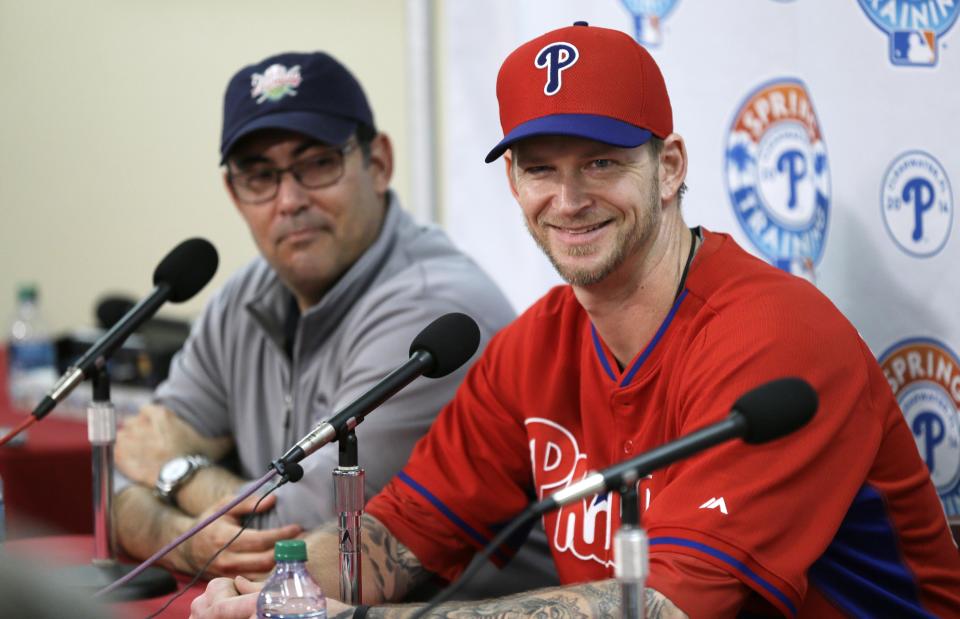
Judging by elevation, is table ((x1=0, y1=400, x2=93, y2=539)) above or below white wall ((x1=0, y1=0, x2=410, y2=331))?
below

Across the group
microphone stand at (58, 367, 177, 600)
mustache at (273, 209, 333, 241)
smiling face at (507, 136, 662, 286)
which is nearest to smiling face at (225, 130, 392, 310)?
mustache at (273, 209, 333, 241)

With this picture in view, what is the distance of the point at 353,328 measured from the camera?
2381 millimetres

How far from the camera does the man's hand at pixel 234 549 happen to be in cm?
202

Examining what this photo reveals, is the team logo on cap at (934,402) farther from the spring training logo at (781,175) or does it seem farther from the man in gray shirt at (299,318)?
the man in gray shirt at (299,318)

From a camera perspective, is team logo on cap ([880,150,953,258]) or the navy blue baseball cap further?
the navy blue baseball cap

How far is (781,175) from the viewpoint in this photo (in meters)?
2.17

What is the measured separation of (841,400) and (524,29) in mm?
1626

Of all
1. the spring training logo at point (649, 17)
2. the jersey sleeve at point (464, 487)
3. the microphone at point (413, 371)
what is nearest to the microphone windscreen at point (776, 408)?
the microphone at point (413, 371)

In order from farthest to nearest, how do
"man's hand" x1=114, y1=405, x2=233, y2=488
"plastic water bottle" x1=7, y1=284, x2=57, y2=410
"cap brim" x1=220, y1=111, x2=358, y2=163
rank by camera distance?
"plastic water bottle" x1=7, y1=284, x2=57, y2=410, "man's hand" x1=114, y1=405, x2=233, y2=488, "cap brim" x1=220, y1=111, x2=358, y2=163

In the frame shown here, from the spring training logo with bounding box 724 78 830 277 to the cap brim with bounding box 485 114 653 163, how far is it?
0.51 meters

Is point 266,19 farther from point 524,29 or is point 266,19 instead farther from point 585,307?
point 585,307

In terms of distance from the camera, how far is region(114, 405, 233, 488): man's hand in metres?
2.47

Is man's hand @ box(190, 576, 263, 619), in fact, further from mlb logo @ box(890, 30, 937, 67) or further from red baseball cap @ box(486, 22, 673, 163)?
mlb logo @ box(890, 30, 937, 67)

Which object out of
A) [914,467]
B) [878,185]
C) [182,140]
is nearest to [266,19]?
[182,140]
